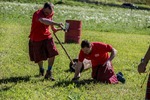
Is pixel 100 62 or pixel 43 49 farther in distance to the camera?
pixel 43 49

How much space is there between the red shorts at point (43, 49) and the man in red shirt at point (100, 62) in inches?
29.3

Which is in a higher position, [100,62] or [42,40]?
[42,40]

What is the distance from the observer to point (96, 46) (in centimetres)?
934

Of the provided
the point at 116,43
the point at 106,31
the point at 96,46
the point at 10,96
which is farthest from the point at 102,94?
the point at 106,31

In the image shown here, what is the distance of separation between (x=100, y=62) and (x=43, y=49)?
137 centimetres

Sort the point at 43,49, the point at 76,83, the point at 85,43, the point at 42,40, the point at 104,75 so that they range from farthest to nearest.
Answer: the point at 43,49 → the point at 42,40 → the point at 104,75 → the point at 76,83 → the point at 85,43

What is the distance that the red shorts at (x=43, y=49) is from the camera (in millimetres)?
9758

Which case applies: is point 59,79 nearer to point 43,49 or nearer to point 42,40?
point 43,49

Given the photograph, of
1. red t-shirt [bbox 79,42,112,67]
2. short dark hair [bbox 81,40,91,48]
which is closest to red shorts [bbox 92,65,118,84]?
red t-shirt [bbox 79,42,112,67]

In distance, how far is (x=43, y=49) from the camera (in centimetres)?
989

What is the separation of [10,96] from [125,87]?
9.23ft

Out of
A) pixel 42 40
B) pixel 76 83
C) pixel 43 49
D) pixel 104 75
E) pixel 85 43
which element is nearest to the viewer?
pixel 85 43

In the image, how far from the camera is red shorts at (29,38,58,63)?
976 cm

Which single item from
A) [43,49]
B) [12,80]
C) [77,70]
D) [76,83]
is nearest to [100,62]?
[77,70]
